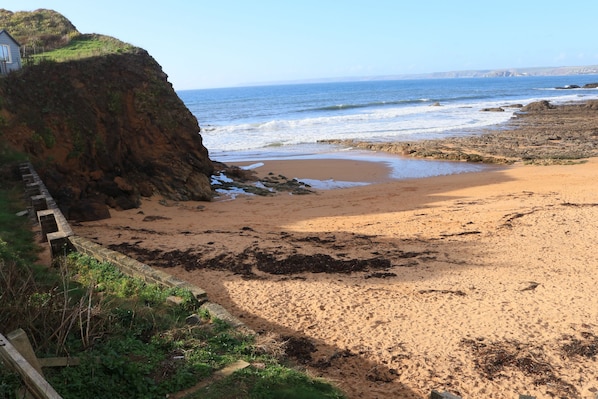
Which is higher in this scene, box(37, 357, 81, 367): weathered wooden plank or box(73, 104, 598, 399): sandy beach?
box(37, 357, 81, 367): weathered wooden plank

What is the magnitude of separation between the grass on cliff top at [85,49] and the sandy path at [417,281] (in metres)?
6.96

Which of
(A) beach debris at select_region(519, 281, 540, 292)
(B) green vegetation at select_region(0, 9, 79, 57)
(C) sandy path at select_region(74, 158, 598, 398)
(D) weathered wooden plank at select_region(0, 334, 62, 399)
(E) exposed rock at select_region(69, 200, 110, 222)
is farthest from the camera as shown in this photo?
(B) green vegetation at select_region(0, 9, 79, 57)

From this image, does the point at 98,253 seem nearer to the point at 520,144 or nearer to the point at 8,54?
the point at 8,54

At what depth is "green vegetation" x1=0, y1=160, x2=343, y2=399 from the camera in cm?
440

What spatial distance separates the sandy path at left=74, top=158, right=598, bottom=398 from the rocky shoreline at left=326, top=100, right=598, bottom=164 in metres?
9.02

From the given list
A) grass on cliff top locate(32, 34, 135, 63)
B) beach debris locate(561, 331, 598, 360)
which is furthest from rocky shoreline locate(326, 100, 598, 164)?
beach debris locate(561, 331, 598, 360)

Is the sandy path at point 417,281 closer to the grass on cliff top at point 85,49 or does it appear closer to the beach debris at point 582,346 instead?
the beach debris at point 582,346

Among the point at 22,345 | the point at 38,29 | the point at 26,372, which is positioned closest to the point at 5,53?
the point at 38,29

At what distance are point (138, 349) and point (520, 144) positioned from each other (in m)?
29.8

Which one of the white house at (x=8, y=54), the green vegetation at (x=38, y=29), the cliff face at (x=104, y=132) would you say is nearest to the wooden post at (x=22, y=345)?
the cliff face at (x=104, y=132)

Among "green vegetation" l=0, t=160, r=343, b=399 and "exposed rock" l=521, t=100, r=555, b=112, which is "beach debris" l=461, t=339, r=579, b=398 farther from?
"exposed rock" l=521, t=100, r=555, b=112

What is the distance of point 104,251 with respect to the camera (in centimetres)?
903

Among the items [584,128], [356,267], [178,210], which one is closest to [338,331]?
[356,267]

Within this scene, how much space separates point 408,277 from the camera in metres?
9.17
